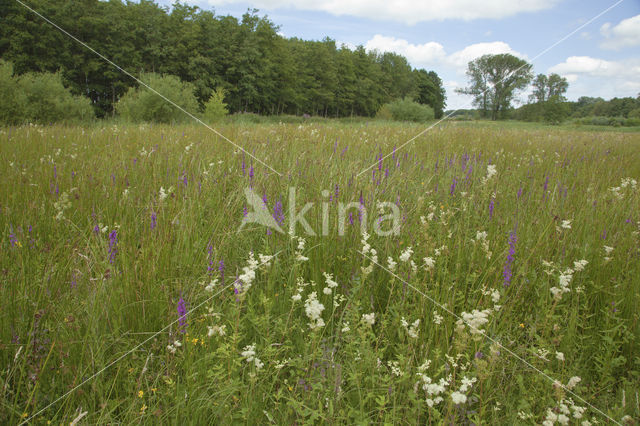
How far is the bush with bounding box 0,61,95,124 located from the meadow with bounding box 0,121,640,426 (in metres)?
13.2

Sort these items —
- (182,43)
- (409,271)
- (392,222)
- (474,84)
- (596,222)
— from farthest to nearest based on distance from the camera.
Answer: (182,43) → (474,84) → (596,222) → (392,222) → (409,271)

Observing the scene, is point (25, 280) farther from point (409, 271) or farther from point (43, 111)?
point (43, 111)

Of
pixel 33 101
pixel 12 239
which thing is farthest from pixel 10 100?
pixel 12 239

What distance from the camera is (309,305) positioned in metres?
1.63

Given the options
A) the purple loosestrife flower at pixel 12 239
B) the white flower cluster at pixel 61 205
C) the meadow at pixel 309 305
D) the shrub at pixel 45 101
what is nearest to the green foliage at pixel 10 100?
the shrub at pixel 45 101

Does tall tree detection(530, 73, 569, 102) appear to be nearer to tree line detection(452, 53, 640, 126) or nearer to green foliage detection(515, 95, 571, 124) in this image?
tree line detection(452, 53, 640, 126)

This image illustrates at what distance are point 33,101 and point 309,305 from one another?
63.7ft

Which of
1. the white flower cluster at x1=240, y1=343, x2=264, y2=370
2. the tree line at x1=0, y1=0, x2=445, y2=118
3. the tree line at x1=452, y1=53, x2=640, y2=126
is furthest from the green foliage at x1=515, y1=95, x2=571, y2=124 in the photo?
the tree line at x1=0, y1=0, x2=445, y2=118

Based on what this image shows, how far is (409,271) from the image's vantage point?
2.13 meters

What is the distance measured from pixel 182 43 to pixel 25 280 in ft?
149

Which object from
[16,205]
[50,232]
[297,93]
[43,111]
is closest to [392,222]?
[50,232]

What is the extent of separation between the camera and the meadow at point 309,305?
1.35 meters

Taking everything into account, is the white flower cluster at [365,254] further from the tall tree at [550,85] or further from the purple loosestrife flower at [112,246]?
the tall tree at [550,85]

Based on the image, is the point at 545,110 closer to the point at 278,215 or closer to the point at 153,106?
the point at 278,215
